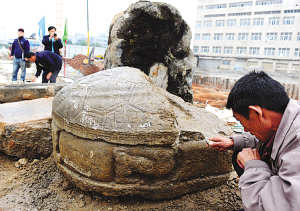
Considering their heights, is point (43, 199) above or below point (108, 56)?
below

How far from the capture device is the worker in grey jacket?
Answer: 1090 millimetres

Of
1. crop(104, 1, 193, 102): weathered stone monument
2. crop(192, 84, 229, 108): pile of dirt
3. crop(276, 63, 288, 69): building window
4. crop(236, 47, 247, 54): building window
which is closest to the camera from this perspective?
crop(104, 1, 193, 102): weathered stone monument

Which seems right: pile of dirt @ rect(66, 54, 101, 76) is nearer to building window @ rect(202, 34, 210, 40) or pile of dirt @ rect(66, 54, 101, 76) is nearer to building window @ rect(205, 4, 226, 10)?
building window @ rect(202, 34, 210, 40)

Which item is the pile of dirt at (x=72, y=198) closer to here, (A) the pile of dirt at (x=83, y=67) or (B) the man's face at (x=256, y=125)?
(B) the man's face at (x=256, y=125)

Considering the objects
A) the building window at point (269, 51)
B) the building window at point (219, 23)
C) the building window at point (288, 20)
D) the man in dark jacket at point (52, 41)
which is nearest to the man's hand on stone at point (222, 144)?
the man in dark jacket at point (52, 41)

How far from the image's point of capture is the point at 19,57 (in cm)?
582

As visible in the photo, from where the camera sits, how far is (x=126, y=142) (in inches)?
72.9

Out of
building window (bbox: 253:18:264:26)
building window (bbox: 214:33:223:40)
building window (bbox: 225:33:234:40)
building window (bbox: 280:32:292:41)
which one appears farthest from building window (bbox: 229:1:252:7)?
building window (bbox: 280:32:292:41)

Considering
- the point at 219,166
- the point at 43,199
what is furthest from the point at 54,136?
the point at 219,166

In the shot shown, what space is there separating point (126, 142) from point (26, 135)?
5.16 feet

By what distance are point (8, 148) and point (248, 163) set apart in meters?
2.73

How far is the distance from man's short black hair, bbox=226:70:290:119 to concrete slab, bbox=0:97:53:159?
232 centimetres

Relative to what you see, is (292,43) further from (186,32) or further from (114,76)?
(114,76)

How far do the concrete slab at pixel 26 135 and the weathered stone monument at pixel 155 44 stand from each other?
2.03 metres
